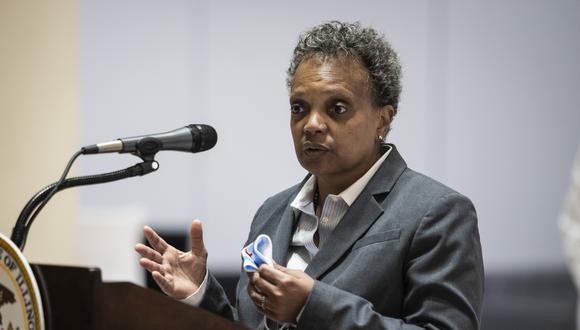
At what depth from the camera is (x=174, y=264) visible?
1868 millimetres

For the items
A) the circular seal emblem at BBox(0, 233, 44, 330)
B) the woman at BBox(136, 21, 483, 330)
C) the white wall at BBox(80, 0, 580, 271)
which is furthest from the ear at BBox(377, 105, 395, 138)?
the white wall at BBox(80, 0, 580, 271)

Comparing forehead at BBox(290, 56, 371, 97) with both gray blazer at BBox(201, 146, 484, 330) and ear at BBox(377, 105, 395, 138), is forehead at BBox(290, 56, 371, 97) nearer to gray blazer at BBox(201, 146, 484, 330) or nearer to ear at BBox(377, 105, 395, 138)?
ear at BBox(377, 105, 395, 138)

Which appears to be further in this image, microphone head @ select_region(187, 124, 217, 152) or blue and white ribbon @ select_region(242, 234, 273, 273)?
microphone head @ select_region(187, 124, 217, 152)

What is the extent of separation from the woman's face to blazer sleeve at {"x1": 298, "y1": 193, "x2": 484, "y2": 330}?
0.21 meters

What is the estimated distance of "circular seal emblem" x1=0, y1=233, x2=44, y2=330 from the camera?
1315mm

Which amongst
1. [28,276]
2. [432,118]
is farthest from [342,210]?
[432,118]

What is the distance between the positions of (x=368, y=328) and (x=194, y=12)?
3843mm

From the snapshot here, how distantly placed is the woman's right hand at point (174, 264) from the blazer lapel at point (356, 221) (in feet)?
0.81

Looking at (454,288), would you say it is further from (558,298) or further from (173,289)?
(558,298)

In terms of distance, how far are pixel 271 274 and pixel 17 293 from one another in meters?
0.42

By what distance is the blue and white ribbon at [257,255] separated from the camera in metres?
1.56

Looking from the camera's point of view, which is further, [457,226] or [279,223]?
[279,223]

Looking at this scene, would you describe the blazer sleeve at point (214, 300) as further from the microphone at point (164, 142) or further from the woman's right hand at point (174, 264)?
the microphone at point (164, 142)

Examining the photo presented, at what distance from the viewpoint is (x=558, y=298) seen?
4793 millimetres
